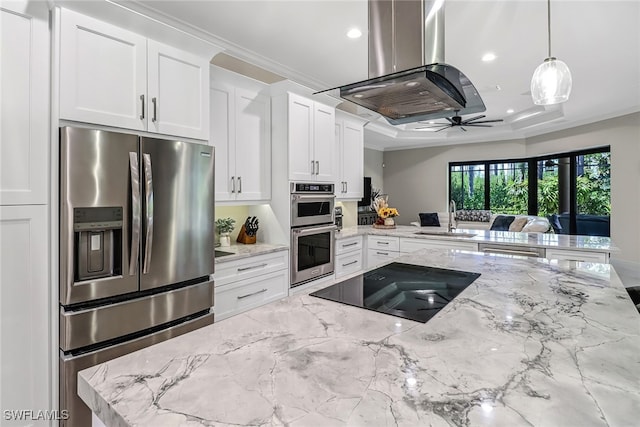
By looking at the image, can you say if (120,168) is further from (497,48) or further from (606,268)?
(497,48)

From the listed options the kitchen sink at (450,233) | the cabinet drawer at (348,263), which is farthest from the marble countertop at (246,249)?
the kitchen sink at (450,233)

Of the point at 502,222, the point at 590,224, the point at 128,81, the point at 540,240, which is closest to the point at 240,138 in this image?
the point at 128,81

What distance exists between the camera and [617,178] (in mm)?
5082

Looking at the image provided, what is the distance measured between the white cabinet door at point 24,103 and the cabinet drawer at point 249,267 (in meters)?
1.18

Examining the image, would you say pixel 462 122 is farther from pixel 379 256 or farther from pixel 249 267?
pixel 249 267

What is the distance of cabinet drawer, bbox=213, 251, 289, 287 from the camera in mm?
2496

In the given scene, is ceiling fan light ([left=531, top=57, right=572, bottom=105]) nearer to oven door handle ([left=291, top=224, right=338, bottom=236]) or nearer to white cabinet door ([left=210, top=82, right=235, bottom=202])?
oven door handle ([left=291, top=224, right=338, bottom=236])

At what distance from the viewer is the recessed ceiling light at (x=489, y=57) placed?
319cm

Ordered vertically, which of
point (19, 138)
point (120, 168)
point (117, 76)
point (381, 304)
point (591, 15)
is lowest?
point (381, 304)

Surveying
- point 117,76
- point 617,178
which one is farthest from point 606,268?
point 617,178

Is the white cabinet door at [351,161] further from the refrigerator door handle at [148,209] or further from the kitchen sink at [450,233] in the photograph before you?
the refrigerator door handle at [148,209]

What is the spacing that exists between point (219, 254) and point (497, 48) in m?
3.15

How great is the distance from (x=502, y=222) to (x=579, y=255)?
358cm

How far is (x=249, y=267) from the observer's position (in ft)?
8.93
